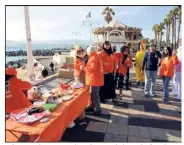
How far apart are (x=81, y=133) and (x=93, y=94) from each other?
109 centimetres

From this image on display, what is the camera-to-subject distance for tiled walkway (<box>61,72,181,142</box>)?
3.64 meters

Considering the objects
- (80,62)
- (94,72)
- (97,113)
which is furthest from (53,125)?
(80,62)

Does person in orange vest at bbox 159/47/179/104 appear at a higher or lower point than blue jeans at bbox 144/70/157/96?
higher

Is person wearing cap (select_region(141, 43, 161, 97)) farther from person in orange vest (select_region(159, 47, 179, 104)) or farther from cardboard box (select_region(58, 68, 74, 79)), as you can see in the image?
cardboard box (select_region(58, 68, 74, 79))

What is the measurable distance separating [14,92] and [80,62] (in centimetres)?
199

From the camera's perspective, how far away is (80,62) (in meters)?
4.94

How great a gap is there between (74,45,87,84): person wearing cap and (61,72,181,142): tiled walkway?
908mm

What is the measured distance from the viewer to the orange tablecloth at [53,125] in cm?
253

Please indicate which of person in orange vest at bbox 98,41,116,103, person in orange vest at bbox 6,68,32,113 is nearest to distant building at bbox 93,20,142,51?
person in orange vest at bbox 98,41,116,103

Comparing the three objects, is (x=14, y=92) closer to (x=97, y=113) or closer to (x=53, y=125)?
(x=53, y=125)

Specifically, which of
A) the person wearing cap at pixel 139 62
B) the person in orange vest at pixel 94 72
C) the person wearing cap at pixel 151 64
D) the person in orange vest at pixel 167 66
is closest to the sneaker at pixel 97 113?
the person in orange vest at pixel 94 72

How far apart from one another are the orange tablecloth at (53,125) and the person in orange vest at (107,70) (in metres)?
1.45

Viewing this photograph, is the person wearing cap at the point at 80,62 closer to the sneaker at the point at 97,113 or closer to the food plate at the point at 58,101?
the sneaker at the point at 97,113
